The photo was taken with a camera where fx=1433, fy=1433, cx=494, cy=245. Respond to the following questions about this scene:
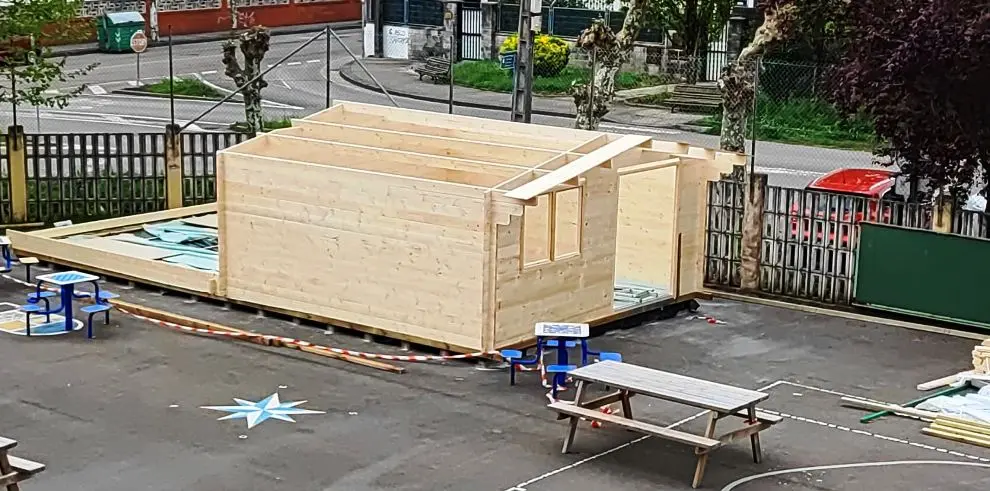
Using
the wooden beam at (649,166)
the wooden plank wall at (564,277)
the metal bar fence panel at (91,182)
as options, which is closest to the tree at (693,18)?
the metal bar fence panel at (91,182)

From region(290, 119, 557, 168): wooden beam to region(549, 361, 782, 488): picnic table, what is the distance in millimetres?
4771

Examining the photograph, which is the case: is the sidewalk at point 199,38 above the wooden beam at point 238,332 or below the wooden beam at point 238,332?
above

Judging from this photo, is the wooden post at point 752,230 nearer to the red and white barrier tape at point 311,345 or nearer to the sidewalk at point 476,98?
the red and white barrier tape at point 311,345

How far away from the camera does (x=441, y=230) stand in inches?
642

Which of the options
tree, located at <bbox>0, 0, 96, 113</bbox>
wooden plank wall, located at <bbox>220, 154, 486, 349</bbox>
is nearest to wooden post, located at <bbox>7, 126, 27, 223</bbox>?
tree, located at <bbox>0, 0, 96, 113</bbox>

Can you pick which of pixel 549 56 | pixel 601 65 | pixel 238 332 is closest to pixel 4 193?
pixel 238 332

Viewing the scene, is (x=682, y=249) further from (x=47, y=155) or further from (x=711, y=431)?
(x=47, y=155)

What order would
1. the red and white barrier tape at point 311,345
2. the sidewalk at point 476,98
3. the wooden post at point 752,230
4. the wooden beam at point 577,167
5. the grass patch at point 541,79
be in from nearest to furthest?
the wooden beam at point 577,167
the red and white barrier tape at point 311,345
the wooden post at point 752,230
the sidewalk at point 476,98
the grass patch at point 541,79

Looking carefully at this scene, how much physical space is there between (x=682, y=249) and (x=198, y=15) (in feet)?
130

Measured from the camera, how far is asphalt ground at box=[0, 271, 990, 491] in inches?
499

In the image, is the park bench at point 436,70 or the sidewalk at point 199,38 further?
the sidewalk at point 199,38

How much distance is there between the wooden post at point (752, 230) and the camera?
776 inches

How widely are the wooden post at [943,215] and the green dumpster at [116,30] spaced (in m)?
36.9

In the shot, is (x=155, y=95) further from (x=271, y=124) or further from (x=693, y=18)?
(x=693, y=18)
